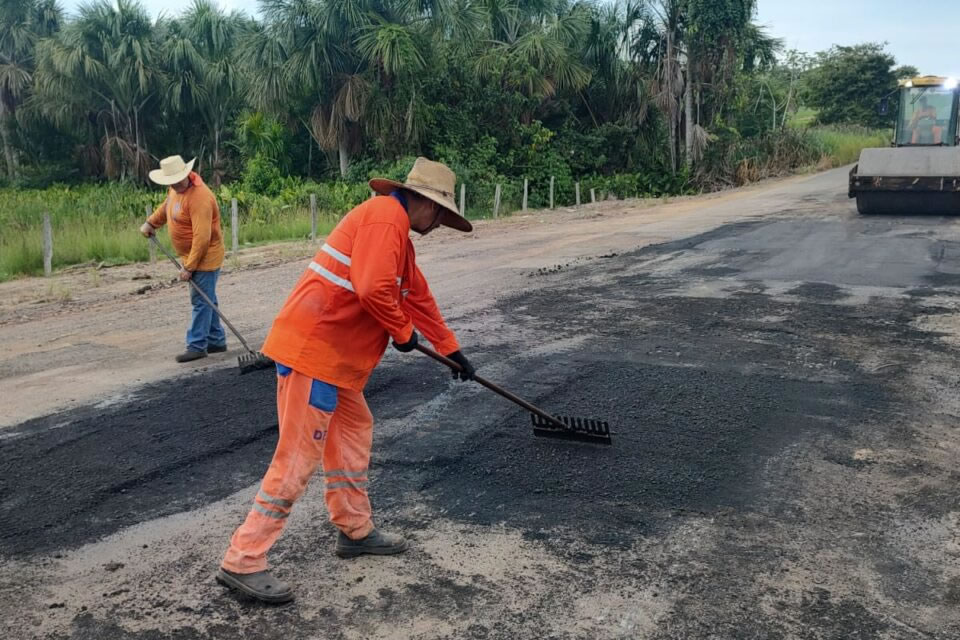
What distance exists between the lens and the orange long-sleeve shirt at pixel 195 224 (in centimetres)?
A: 696

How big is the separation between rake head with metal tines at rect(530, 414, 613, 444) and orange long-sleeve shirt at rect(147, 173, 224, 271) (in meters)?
3.54

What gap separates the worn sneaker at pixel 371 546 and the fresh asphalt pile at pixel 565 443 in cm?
29

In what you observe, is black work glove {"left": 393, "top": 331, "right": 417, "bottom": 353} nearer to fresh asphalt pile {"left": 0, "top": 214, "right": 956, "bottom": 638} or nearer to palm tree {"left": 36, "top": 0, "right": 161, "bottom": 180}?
fresh asphalt pile {"left": 0, "top": 214, "right": 956, "bottom": 638}

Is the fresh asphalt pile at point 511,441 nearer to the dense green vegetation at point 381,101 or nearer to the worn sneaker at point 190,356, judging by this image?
the worn sneaker at point 190,356

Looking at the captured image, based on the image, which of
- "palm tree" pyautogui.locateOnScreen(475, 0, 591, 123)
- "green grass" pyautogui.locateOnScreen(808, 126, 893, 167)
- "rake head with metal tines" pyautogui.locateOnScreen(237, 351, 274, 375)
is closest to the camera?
"rake head with metal tines" pyautogui.locateOnScreen(237, 351, 274, 375)

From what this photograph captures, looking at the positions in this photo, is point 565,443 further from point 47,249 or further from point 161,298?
point 47,249

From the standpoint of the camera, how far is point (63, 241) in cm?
1380

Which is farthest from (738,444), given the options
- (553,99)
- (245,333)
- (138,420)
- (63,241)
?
(553,99)

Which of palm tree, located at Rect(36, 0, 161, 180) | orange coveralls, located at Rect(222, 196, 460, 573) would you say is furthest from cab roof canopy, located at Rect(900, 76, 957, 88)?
palm tree, located at Rect(36, 0, 161, 180)

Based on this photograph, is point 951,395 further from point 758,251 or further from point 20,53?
point 20,53

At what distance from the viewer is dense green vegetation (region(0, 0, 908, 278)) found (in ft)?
80.1

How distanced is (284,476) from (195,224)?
4.20 meters

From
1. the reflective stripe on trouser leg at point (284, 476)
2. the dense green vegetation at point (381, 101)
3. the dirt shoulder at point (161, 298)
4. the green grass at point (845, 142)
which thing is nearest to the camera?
the reflective stripe on trouser leg at point (284, 476)

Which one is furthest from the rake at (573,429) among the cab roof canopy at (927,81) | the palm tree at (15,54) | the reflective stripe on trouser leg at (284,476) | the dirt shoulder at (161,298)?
the palm tree at (15,54)
